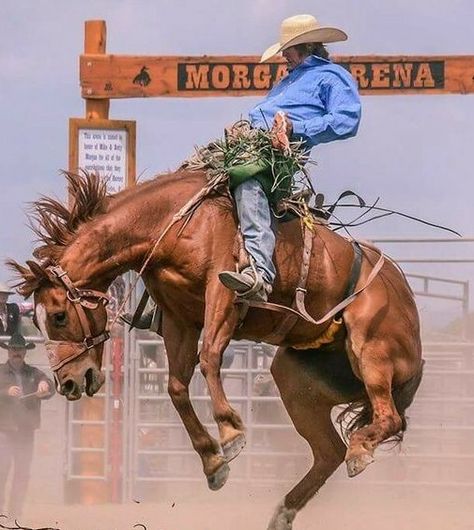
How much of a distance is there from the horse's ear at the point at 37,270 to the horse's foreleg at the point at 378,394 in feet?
5.79

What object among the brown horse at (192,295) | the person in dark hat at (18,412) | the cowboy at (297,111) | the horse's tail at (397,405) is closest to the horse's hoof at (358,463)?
the brown horse at (192,295)

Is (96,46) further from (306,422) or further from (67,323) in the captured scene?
(67,323)

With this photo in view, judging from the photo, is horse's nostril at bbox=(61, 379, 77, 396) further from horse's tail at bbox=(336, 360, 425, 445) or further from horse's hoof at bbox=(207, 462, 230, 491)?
horse's tail at bbox=(336, 360, 425, 445)

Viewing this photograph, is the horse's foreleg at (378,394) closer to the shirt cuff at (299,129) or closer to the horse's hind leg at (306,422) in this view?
the horse's hind leg at (306,422)

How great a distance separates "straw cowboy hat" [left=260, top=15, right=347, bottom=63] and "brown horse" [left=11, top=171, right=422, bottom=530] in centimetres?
84

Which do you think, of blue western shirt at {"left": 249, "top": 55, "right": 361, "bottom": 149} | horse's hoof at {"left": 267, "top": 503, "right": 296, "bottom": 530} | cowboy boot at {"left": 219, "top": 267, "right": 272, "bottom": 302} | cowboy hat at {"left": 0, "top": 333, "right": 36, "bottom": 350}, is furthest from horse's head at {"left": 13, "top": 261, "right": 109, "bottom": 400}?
cowboy hat at {"left": 0, "top": 333, "right": 36, "bottom": 350}

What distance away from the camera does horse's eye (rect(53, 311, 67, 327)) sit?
21.7ft

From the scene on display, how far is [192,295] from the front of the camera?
6.66m

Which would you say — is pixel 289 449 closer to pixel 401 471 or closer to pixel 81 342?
pixel 401 471

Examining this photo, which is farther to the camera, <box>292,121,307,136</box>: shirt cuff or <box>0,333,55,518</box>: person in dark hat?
<box>0,333,55,518</box>: person in dark hat

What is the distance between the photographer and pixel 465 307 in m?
11.5

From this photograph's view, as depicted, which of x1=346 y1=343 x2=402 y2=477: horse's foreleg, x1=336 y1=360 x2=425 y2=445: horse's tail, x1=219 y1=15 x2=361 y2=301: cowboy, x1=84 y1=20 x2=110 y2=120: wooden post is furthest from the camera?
x1=84 y1=20 x2=110 y2=120: wooden post

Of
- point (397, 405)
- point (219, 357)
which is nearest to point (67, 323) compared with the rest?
point (219, 357)

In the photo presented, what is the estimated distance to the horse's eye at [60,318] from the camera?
6605 mm
